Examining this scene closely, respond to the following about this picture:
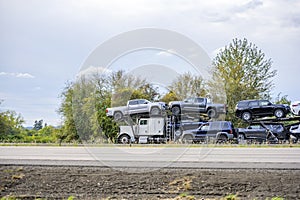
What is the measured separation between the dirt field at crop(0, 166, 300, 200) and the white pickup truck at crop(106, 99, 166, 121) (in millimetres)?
11488

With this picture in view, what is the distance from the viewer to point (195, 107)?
21.7m

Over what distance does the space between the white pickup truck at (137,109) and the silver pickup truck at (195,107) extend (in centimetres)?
69

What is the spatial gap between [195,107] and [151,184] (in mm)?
13341

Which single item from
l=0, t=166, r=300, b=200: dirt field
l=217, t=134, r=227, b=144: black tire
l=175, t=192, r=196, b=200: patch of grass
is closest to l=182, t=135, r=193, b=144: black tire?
l=217, t=134, r=227, b=144: black tire

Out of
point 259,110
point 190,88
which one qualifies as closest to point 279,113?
point 259,110

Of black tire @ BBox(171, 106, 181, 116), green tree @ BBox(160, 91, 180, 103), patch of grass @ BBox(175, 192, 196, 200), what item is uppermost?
green tree @ BBox(160, 91, 180, 103)

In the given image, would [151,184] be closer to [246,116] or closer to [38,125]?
[246,116]

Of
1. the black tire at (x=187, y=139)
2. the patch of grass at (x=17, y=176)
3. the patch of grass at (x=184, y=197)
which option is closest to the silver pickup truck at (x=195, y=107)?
the black tire at (x=187, y=139)

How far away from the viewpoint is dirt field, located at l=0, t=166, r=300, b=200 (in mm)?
7941

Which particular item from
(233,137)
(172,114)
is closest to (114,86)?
(172,114)

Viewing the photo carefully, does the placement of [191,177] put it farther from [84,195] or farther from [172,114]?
[172,114]

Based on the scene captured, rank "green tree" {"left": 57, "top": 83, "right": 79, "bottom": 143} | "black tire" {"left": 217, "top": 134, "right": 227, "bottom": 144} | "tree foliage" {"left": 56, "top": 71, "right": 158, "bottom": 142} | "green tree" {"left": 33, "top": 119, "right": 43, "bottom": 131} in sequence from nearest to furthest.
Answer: "tree foliage" {"left": 56, "top": 71, "right": 158, "bottom": 142} < "black tire" {"left": 217, "top": 134, "right": 227, "bottom": 144} < "green tree" {"left": 57, "top": 83, "right": 79, "bottom": 143} < "green tree" {"left": 33, "top": 119, "right": 43, "bottom": 131}

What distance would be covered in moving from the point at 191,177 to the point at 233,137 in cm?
1378

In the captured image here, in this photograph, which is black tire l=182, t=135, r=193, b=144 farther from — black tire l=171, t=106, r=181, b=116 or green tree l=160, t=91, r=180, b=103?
green tree l=160, t=91, r=180, b=103
